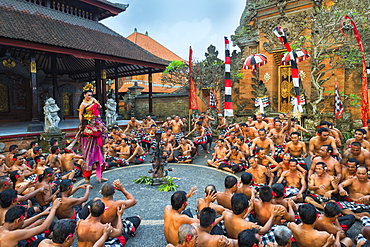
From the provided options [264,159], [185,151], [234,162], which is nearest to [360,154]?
[264,159]

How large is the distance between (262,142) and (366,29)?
8.99m

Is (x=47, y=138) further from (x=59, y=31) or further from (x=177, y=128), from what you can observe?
(x=59, y=31)

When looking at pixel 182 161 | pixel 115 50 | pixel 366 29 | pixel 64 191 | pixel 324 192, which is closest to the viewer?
pixel 64 191

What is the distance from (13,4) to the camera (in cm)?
1238

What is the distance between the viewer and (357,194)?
173 inches

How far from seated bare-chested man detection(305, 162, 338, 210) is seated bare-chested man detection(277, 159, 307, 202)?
168 millimetres

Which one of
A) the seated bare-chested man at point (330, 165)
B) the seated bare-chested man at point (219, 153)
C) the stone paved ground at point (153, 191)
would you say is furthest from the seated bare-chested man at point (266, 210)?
the seated bare-chested man at point (219, 153)

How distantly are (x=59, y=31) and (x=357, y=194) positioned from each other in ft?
47.7

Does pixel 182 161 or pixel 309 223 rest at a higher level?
pixel 309 223

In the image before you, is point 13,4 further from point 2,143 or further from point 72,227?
point 72,227

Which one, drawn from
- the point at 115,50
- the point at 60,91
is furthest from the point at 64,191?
the point at 60,91

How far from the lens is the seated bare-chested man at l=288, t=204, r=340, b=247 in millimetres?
2745

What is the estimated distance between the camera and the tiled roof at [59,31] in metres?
10.4

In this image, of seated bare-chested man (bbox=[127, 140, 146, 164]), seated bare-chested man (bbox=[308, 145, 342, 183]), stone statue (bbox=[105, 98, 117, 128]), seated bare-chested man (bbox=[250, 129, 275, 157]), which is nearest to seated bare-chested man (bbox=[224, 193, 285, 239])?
seated bare-chested man (bbox=[308, 145, 342, 183])
